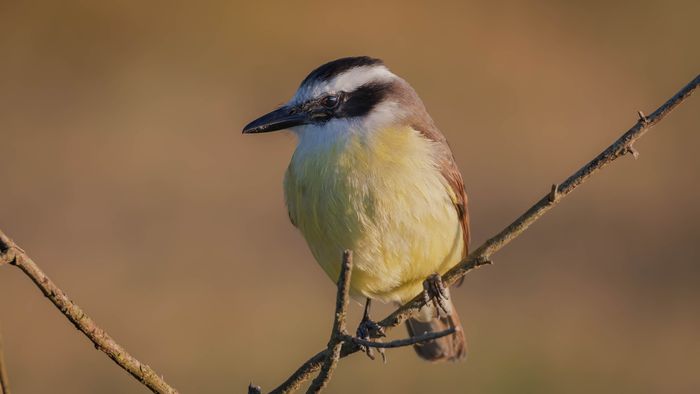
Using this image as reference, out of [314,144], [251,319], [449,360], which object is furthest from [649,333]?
[314,144]

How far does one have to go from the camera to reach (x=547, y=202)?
10.6ft

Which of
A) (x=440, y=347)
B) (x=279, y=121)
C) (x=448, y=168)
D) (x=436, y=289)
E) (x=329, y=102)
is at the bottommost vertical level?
(x=440, y=347)

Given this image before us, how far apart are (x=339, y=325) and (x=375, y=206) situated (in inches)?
60.0

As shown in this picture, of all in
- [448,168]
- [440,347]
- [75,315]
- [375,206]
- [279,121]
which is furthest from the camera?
[440,347]

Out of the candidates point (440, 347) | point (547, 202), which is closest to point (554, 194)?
point (547, 202)

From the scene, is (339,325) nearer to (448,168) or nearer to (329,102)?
(329,102)

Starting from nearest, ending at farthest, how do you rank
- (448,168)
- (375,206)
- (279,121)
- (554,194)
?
1. (554,194)
2. (375,206)
3. (279,121)
4. (448,168)

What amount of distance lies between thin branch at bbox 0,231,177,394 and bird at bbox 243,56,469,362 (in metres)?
1.68

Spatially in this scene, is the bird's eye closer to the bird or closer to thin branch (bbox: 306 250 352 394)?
the bird

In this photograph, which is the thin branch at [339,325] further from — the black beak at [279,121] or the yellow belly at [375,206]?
the black beak at [279,121]

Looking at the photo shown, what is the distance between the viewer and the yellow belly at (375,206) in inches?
168

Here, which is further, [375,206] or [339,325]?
[375,206]

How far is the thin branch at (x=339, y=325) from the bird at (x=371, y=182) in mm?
1466

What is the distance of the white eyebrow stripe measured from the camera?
4516 millimetres
